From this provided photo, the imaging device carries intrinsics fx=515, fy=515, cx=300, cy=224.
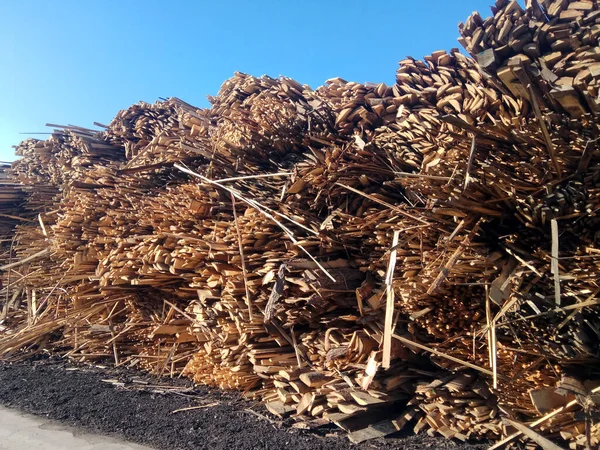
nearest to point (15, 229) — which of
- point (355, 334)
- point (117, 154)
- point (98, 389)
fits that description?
point (117, 154)

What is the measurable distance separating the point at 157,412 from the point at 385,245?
2.28m

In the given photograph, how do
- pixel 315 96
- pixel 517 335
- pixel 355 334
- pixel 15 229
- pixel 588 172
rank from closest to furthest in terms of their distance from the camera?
pixel 588 172 < pixel 517 335 < pixel 355 334 < pixel 315 96 < pixel 15 229

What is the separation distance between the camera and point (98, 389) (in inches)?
194

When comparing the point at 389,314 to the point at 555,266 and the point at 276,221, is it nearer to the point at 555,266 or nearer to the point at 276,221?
the point at 555,266

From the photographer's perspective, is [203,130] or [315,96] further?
[203,130]

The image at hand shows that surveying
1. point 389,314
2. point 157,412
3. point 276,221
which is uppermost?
point 276,221

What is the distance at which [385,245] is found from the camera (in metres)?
3.62

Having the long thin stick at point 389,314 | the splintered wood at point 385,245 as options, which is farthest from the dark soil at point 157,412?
the long thin stick at point 389,314

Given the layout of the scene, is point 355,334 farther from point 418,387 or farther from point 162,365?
point 162,365

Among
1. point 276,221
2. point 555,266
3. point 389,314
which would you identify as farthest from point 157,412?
point 555,266

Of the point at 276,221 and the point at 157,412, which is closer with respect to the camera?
the point at 276,221

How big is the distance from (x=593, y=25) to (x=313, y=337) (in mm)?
2758

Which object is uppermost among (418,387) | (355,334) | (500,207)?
(500,207)

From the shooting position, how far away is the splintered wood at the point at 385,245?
281cm
